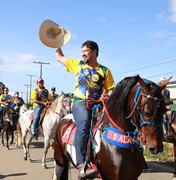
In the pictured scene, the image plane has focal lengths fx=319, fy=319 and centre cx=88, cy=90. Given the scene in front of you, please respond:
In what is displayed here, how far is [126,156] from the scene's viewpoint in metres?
4.01

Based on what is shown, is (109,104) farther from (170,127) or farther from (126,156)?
(170,127)

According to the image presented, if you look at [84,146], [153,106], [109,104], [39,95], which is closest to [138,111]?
[153,106]

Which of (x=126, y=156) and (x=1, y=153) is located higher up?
(x=126, y=156)

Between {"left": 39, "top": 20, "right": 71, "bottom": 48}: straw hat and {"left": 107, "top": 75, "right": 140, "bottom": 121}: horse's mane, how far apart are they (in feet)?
4.46

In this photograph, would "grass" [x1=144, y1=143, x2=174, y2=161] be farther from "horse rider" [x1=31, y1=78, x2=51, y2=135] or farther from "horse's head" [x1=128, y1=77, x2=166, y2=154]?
"horse's head" [x1=128, y1=77, x2=166, y2=154]

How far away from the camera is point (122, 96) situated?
4.07 metres

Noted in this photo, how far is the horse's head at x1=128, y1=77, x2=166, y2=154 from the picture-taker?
3566mm

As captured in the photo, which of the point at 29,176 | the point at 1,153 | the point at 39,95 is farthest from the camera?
the point at 1,153

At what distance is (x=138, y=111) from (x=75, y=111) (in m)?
1.27

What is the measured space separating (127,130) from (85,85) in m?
1.04

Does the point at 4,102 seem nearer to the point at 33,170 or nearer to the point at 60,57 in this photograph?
the point at 33,170

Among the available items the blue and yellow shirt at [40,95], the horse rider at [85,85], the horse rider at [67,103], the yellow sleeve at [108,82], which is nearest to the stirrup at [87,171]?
the horse rider at [85,85]

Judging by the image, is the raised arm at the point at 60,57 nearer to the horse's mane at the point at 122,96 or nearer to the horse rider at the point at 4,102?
the horse's mane at the point at 122,96

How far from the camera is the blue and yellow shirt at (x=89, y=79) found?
4.72 metres
